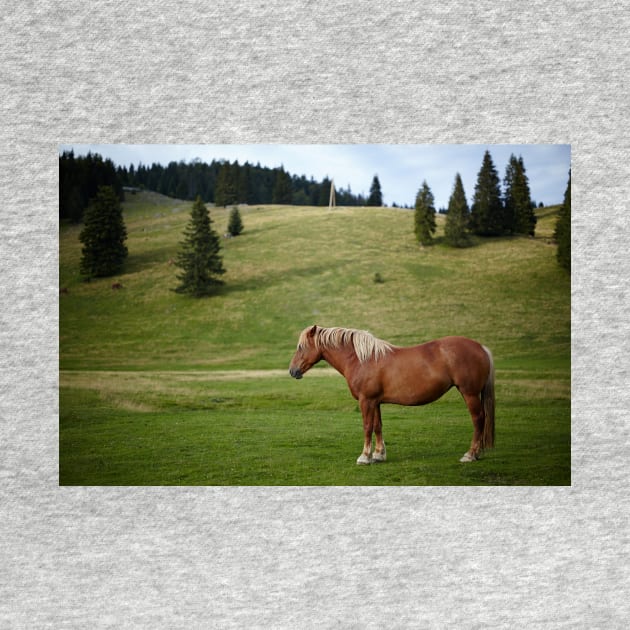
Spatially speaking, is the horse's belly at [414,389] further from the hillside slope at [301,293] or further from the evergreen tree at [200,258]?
the evergreen tree at [200,258]

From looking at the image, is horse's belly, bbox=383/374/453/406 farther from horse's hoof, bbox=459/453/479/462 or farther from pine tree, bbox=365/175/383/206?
pine tree, bbox=365/175/383/206

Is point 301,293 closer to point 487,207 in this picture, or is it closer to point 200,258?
point 200,258

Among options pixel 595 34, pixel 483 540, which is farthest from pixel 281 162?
pixel 483 540

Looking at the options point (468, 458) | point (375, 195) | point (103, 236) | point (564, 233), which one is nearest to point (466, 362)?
point (468, 458)

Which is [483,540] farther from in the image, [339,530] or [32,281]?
[32,281]

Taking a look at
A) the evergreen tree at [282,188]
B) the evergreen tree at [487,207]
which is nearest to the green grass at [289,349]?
the evergreen tree at [487,207]

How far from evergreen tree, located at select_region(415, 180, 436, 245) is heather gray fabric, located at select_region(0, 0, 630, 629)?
64.5 inches

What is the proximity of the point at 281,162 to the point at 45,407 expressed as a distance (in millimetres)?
3449

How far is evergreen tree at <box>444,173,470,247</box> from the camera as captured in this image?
850cm

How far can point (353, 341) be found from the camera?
6.80 m

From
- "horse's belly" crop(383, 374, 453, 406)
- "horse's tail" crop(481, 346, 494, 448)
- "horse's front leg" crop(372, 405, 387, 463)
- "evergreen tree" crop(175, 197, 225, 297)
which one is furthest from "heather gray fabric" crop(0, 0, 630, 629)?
"evergreen tree" crop(175, 197, 225, 297)

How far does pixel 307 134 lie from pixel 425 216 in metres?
2.87

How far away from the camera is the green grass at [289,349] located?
681 centimetres

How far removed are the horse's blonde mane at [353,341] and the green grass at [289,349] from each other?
1002mm
